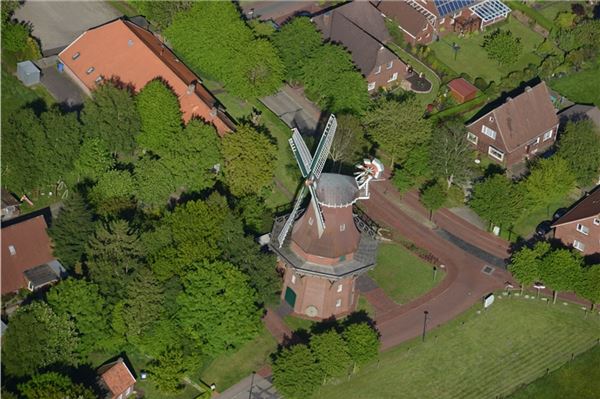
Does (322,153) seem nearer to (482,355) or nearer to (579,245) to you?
(482,355)

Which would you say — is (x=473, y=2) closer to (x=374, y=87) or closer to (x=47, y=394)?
(x=374, y=87)

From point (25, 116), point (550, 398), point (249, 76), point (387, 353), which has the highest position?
point (25, 116)

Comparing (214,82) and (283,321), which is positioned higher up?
(214,82)

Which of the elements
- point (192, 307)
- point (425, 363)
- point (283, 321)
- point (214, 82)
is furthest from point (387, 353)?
point (214, 82)

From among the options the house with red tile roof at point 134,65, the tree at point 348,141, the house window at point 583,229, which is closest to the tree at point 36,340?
the house with red tile roof at point 134,65

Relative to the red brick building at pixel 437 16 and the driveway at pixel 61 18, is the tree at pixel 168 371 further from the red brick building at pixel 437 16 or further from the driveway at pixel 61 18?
the red brick building at pixel 437 16

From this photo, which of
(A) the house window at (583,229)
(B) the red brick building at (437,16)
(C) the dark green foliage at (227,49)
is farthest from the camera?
(B) the red brick building at (437,16)

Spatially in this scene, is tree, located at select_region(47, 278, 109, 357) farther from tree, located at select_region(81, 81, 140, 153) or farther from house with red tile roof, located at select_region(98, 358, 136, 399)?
tree, located at select_region(81, 81, 140, 153)
